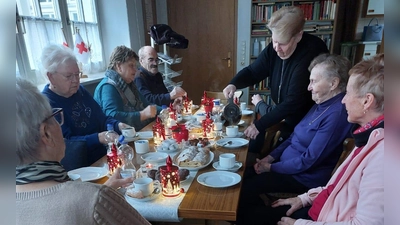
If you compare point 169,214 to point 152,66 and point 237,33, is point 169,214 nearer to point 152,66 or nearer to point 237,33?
point 152,66

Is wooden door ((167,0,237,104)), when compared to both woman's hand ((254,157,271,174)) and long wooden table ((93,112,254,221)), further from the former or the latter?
long wooden table ((93,112,254,221))

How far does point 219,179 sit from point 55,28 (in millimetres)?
2182

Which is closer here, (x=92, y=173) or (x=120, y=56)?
(x=92, y=173)

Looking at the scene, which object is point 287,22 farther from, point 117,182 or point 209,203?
point 117,182

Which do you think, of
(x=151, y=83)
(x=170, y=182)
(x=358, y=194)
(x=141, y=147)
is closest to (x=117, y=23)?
(x=151, y=83)

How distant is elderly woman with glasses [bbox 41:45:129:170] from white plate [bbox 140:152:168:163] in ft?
1.04

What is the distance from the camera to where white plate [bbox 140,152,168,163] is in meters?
1.24

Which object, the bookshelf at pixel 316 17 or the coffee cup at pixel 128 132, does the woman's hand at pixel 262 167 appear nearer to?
the coffee cup at pixel 128 132

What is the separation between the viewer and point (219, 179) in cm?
107

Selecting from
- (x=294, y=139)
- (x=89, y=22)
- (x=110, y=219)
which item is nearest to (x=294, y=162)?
(x=294, y=139)

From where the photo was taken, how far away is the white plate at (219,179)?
1.01 meters

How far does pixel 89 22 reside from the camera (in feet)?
9.66

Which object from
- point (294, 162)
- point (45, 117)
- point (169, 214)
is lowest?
point (294, 162)
